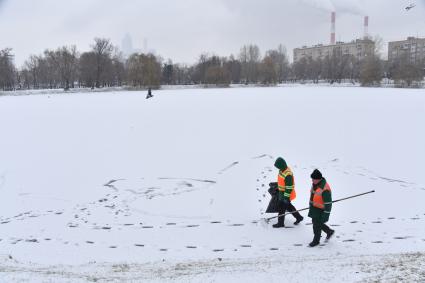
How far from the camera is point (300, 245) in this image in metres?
7.12

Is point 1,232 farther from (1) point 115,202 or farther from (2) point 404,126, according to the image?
(2) point 404,126

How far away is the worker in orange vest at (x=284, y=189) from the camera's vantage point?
7555 millimetres

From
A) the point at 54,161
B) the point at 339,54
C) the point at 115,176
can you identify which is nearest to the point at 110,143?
the point at 54,161

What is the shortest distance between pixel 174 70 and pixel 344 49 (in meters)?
57.7

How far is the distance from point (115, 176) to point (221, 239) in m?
5.83

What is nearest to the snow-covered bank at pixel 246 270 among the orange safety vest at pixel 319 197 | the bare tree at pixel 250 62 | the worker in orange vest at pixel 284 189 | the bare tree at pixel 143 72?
the orange safety vest at pixel 319 197

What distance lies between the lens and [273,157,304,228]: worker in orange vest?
7555 mm

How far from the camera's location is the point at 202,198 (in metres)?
10.6

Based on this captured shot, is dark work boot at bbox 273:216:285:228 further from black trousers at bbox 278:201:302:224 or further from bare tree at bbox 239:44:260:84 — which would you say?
bare tree at bbox 239:44:260:84

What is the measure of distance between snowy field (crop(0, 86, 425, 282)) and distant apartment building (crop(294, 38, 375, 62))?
247ft

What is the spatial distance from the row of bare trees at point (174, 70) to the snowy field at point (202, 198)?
170 ft

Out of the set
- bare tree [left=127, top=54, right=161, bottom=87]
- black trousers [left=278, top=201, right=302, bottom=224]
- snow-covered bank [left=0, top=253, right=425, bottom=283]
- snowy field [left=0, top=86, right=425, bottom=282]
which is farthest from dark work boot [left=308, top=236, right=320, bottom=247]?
bare tree [left=127, top=54, right=161, bottom=87]

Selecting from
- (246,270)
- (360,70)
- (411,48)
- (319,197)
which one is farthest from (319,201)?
(411,48)

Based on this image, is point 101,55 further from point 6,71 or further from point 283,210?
point 283,210
